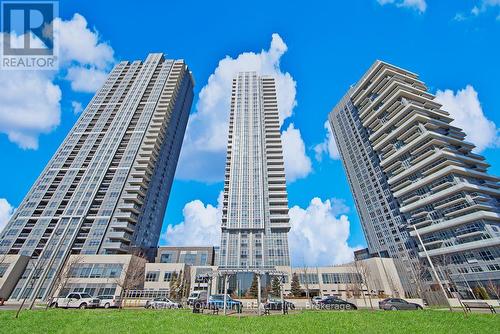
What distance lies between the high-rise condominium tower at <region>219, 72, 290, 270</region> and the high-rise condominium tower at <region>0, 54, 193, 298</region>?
1101 inches

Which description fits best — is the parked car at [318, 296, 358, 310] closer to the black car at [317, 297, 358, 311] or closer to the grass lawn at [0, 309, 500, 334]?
the black car at [317, 297, 358, 311]

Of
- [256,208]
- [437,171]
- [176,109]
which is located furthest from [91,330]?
[176,109]

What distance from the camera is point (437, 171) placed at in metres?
68.4

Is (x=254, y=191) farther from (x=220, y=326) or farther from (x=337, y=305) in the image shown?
(x=220, y=326)

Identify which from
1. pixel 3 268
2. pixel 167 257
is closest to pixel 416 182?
pixel 167 257

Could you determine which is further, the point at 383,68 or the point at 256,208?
the point at 383,68

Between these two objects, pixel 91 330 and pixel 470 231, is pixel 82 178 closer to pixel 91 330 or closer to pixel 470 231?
pixel 91 330

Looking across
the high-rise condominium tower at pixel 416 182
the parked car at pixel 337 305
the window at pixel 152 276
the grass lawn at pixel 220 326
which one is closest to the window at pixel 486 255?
the high-rise condominium tower at pixel 416 182

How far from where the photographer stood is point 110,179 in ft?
275

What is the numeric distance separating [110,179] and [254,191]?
1942 inches

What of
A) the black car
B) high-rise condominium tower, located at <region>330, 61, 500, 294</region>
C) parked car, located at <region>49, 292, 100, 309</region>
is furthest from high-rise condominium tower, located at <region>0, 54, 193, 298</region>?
high-rise condominium tower, located at <region>330, 61, 500, 294</region>

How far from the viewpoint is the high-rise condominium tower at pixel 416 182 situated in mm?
59188

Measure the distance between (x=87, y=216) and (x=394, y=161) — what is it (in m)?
100

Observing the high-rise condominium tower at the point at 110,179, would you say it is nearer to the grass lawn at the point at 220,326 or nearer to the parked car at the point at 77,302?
the parked car at the point at 77,302
